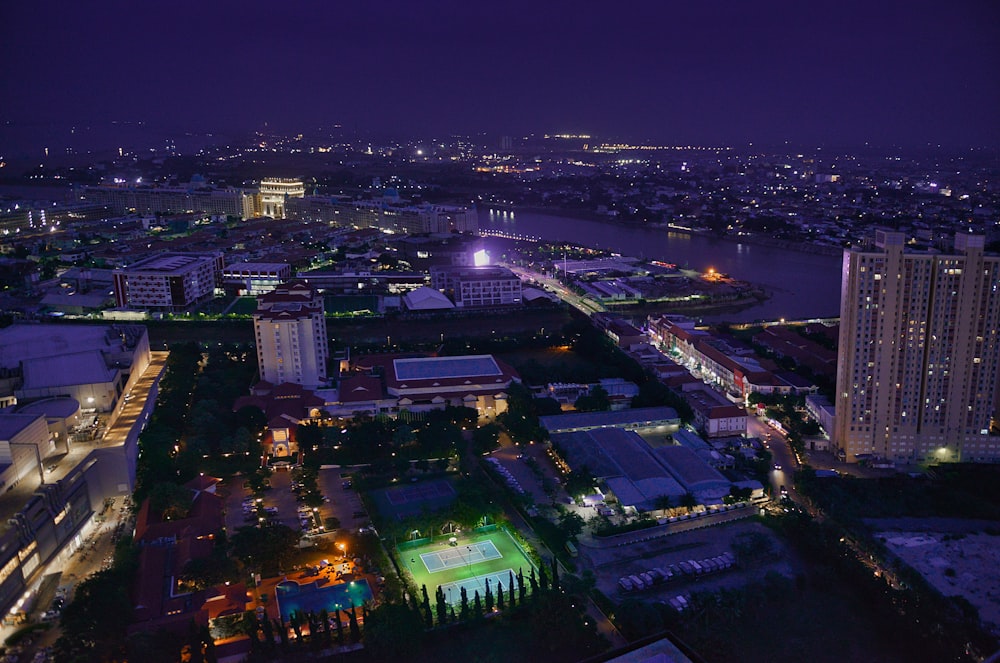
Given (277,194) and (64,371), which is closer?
(64,371)

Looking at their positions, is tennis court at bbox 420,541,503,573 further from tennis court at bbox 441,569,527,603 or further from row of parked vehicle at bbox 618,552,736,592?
row of parked vehicle at bbox 618,552,736,592

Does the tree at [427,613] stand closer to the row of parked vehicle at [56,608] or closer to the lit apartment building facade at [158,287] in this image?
the row of parked vehicle at [56,608]

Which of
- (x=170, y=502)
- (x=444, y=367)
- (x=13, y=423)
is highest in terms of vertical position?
(x=13, y=423)

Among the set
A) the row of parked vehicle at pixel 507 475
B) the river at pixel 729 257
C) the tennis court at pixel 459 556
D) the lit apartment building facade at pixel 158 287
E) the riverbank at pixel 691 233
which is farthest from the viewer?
the riverbank at pixel 691 233

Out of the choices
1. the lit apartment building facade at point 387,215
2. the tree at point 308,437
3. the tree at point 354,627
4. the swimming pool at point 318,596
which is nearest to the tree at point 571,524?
the swimming pool at point 318,596

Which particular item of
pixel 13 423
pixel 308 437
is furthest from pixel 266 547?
pixel 13 423

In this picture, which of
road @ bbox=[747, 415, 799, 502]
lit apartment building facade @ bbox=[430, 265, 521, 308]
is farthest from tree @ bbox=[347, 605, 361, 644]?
lit apartment building facade @ bbox=[430, 265, 521, 308]

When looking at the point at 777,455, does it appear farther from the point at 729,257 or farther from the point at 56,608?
the point at 729,257
